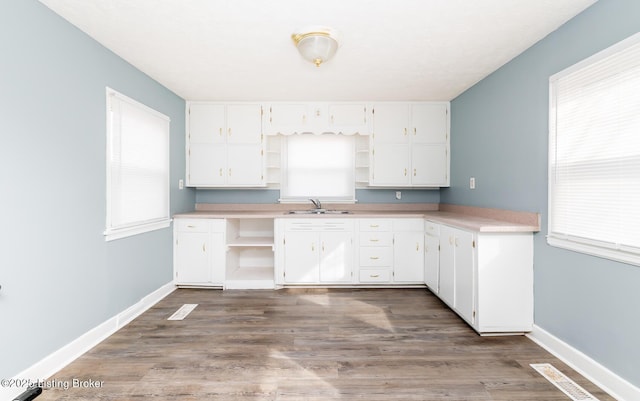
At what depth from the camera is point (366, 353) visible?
7.16 feet

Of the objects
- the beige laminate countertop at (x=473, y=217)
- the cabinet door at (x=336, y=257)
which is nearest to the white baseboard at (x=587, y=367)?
the beige laminate countertop at (x=473, y=217)

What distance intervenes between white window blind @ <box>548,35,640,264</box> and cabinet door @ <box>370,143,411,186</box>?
1.87 meters

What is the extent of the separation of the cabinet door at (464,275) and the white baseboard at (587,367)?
1.64 feet

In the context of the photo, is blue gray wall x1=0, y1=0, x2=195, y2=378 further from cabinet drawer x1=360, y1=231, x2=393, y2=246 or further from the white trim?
the white trim

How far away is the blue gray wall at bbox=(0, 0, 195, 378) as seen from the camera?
5.57ft

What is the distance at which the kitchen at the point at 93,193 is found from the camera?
1.71 meters

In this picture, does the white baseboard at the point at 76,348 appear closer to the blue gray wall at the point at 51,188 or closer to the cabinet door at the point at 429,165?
the blue gray wall at the point at 51,188

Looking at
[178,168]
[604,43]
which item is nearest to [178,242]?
[178,168]

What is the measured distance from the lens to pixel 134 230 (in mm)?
2805

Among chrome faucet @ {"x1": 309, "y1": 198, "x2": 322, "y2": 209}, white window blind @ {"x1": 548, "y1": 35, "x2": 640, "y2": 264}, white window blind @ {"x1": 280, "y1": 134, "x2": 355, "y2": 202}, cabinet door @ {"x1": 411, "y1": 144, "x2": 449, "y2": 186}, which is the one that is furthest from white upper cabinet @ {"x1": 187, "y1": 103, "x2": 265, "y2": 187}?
white window blind @ {"x1": 548, "y1": 35, "x2": 640, "y2": 264}

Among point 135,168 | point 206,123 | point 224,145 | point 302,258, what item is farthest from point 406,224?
point 135,168

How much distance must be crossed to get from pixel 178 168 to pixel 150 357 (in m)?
2.36

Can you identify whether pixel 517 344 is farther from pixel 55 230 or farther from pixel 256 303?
pixel 55 230

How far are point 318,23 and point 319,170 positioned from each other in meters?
2.36
